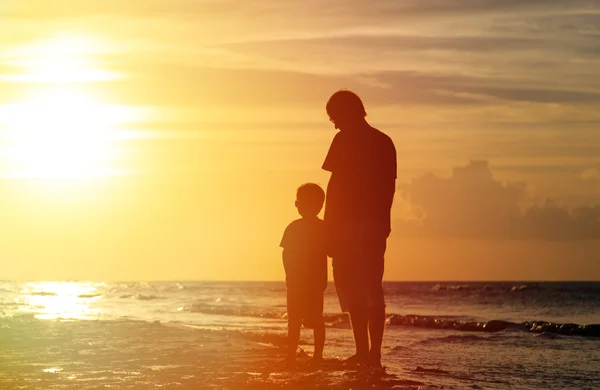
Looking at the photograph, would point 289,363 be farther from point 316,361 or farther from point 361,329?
point 361,329

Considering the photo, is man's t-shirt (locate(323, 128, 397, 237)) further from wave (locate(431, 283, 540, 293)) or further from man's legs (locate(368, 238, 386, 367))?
wave (locate(431, 283, 540, 293))

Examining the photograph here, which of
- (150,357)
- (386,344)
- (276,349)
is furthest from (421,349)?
(150,357)

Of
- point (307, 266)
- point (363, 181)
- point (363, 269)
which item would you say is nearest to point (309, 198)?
point (307, 266)

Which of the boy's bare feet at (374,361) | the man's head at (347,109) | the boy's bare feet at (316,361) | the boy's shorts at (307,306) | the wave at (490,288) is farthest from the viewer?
the wave at (490,288)

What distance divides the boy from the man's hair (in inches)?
40.0

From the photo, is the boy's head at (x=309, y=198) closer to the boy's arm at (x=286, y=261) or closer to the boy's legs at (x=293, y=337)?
the boy's arm at (x=286, y=261)

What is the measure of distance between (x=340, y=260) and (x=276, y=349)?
3153mm

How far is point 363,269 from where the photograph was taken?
27.5ft

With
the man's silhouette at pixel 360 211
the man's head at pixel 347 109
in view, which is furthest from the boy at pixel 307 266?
the man's head at pixel 347 109

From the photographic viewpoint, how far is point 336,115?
28.6 feet

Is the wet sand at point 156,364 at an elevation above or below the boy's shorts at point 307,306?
below

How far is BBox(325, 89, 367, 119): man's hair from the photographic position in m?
8.63

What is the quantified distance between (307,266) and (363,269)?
1.13m

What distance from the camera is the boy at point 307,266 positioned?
935 centimetres
